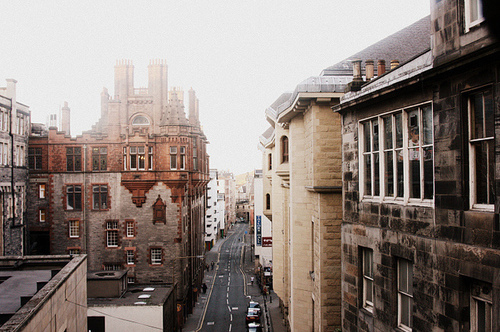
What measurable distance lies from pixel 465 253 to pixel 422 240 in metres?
1.35

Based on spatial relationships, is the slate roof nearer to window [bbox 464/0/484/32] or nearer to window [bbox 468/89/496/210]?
window [bbox 464/0/484/32]

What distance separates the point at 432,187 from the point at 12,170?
131 feet

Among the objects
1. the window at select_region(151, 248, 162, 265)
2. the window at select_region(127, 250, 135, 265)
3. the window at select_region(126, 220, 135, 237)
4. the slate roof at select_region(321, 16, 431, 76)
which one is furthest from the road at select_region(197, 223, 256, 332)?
the slate roof at select_region(321, 16, 431, 76)

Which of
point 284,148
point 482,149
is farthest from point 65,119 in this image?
point 482,149

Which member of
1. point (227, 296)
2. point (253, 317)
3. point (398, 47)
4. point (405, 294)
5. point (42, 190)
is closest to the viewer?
point (405, 294)

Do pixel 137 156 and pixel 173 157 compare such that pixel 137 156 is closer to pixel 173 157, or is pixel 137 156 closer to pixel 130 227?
pixel 173 157

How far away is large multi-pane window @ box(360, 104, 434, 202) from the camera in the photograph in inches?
377

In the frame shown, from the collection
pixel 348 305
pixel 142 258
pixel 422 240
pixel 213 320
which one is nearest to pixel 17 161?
pixel 142 258

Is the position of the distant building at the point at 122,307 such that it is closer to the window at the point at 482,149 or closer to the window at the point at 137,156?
the window at the point at 137,156

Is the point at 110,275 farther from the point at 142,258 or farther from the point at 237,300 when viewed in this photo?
the point at 237,300

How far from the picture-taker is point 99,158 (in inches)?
1687

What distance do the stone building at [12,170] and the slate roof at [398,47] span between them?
31.4m

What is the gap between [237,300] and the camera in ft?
168

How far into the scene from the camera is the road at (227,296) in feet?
135
